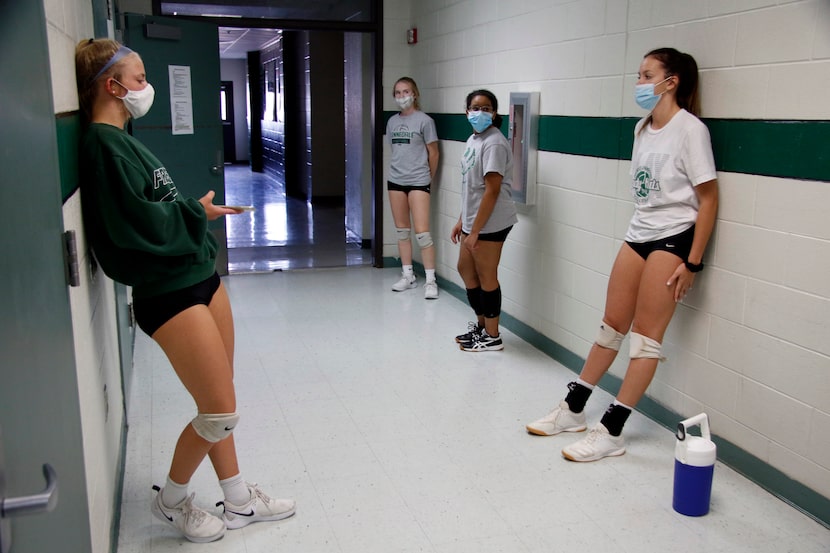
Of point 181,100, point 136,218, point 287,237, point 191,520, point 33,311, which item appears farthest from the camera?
point 287,237

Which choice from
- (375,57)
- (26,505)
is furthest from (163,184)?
(375,57)

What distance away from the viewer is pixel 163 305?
223 cm

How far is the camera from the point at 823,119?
253cm

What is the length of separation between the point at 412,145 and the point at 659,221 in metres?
3.12

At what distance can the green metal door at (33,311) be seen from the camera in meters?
1.17

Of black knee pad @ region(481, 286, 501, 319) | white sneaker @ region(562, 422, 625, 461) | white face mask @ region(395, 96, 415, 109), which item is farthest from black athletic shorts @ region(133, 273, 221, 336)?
white face mask @ region(395, 96, 415, 109)

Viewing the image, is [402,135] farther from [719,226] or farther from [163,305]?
[163,305]

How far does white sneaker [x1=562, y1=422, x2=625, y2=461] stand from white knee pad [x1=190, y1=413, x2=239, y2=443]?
145 centimetres

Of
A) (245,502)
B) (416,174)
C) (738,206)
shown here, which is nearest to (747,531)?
(738,206)

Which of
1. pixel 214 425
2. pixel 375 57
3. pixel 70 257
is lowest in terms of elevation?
pixel 214 425

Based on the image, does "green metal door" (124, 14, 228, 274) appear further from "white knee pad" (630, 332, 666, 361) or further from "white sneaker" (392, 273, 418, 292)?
"white knee pad" (630, 332, 666, 361)

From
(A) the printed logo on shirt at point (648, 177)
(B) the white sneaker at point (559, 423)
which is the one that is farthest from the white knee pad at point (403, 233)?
(A) the printed logo on shirt at point (648, 177)

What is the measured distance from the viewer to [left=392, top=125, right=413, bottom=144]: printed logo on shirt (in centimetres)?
585

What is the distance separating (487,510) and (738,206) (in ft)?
4.98
